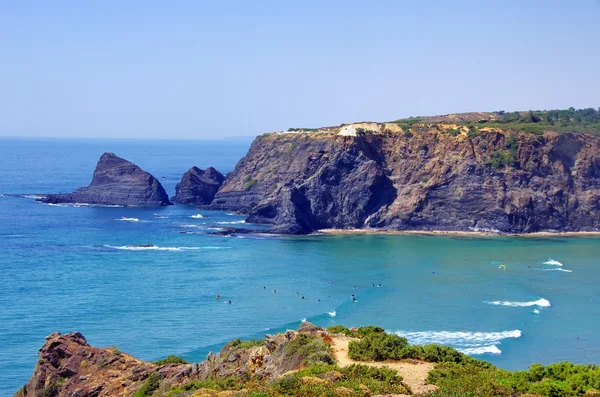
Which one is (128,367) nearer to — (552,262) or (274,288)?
(274,288)

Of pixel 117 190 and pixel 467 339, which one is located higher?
pixel 117 190

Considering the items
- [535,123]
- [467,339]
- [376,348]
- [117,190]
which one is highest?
[535,123]

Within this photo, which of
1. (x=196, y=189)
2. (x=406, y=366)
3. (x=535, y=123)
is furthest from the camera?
(x=196, y=189)

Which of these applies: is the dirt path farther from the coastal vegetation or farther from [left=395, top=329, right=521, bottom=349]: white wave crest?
the coastal vegetation

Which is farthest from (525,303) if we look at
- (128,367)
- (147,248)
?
(147,248)

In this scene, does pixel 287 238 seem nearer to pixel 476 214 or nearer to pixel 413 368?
pixel 476 214

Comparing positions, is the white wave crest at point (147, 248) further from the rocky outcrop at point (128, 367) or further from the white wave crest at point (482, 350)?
the rocky outcrop at point (128, 367)

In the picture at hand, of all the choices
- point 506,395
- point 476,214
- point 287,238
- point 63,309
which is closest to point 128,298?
point 63,309
